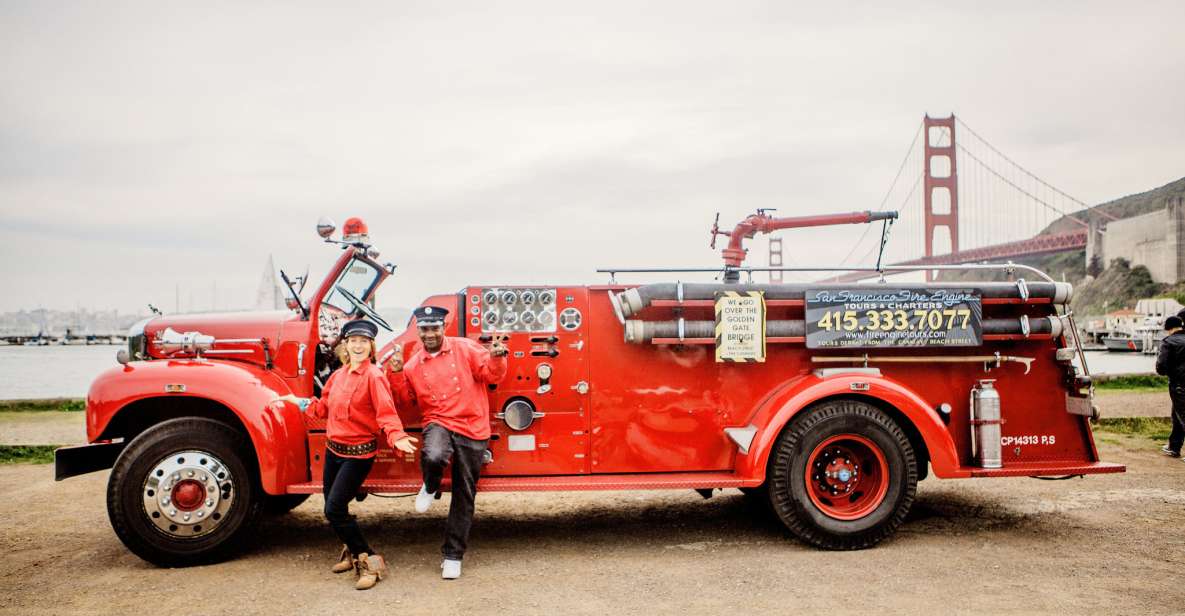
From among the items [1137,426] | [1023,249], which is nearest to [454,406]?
[1137,426]

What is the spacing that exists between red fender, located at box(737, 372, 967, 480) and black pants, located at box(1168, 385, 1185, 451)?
481cm

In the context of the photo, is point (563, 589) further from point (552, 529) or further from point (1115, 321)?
point (1115, 321)

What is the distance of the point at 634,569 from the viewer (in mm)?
4930

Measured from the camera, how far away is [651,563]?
5.06m

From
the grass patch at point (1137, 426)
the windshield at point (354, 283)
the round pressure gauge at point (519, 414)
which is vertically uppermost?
the windshield at point (354, 283)

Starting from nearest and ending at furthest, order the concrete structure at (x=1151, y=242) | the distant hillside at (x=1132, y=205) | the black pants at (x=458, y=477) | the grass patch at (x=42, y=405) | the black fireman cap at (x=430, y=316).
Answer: the black pants at (x=458, y=477) → the black fireman cap at (x=430, y=316) → the grass patch at (x=42, y=405) → the concrete structure at (x=1151, y=242) → the distant hillside at (x=1132, y=205)

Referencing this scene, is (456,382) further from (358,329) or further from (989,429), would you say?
(989,429)

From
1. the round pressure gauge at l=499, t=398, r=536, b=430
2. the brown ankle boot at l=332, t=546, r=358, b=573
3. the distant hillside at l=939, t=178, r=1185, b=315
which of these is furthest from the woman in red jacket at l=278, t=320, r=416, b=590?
the distant hillside at l=939, t=178, r=1185, b=315

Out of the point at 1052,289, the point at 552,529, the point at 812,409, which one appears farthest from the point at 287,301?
the point at 1052,289

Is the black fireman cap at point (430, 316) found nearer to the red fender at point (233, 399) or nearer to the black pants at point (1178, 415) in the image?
the red fender at point (233, 399)

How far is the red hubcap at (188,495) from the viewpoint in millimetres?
4965

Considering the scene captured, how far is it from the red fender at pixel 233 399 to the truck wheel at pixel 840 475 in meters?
3.25

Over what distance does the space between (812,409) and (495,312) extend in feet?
7.51

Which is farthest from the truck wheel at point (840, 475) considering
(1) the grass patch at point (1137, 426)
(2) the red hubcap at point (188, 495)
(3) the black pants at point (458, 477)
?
(1) the grass patch at point (1137, 426)
